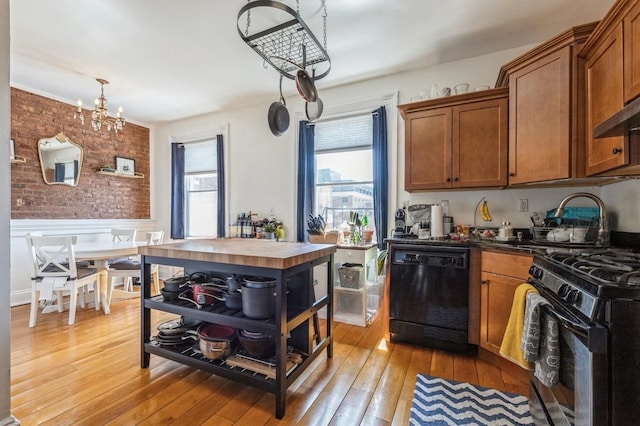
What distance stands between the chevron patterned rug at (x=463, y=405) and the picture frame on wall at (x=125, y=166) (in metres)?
5.17

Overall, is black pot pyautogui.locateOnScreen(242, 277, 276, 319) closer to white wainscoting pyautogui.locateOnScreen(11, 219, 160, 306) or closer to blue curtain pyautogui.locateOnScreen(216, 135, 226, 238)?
blue curtain pyautogui.locateOnScreen(216, 135, 226, 238)

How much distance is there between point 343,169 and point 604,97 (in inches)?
94.9

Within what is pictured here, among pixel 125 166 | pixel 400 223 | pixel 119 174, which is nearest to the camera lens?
pixel 400 223

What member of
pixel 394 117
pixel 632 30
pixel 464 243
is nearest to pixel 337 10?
pixel 394 117

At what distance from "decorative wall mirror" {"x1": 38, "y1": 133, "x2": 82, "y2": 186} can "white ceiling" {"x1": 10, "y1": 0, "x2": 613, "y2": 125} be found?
68 centimetres

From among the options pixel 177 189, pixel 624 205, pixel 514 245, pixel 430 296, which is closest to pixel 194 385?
pixel 430 296

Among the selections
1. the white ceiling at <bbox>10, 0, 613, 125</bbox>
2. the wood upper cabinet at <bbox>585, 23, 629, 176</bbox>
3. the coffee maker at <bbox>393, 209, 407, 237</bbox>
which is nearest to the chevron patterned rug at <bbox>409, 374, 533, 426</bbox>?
the coffee maker at <bbox>393, 209, 407, 237</bbox>

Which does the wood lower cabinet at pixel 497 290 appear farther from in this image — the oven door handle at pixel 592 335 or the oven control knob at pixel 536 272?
the oven door handle at pixel 592 335

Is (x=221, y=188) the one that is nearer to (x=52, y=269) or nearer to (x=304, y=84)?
(x=52, y=269)

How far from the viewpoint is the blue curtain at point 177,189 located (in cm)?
489

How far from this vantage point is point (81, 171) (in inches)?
165

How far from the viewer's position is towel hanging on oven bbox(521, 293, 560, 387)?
1.16 meters

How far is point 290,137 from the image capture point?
393 cm

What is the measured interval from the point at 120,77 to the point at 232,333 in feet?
11.0
